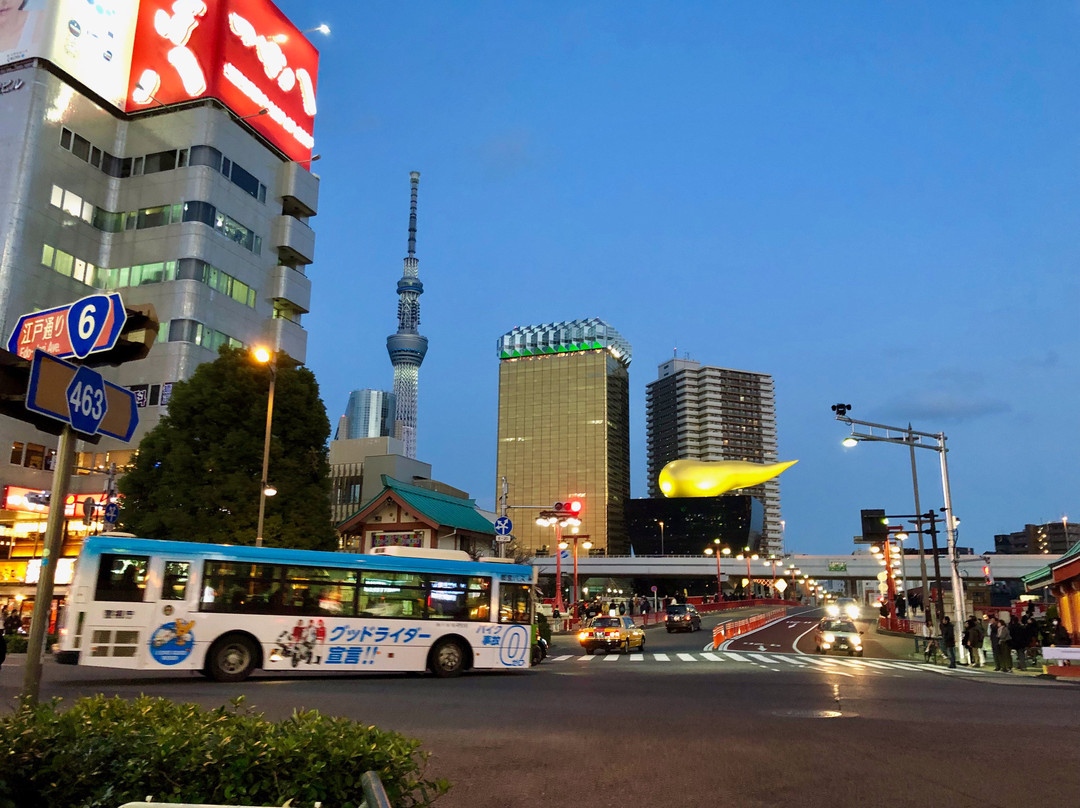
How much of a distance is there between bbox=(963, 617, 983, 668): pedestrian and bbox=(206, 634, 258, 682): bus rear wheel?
80.9ft

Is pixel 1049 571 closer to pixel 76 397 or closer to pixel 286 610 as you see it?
pixel 286 610

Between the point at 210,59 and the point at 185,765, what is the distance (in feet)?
208

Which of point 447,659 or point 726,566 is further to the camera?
point 726,566

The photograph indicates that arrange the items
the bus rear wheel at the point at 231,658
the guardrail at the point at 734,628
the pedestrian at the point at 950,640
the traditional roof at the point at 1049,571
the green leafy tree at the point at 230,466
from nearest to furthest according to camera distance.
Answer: the bus rear wheel at the point at 231,658
the pedestrian at the point at 950,640
the traditional roof at the point at 1049,571
the green leafy tree at the point at 230,466
the guardrail at the point at 734,628

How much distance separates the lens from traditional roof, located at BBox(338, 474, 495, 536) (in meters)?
45.1

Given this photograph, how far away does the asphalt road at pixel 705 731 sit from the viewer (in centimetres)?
800

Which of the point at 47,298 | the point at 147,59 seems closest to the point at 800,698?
the point at 47,298

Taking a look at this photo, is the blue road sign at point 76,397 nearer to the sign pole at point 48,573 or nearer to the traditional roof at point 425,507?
the sign pole at point 48,573

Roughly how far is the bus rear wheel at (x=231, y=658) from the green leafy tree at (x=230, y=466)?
13198 millimetres

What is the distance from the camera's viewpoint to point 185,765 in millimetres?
4750

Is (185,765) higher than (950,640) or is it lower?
higher

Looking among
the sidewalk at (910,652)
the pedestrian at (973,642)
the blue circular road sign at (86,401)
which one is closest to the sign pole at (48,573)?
the blue circular road sign at (86,401)

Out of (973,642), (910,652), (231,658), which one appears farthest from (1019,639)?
(231,658)

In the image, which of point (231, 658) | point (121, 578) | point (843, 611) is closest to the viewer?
point (121, 578)
